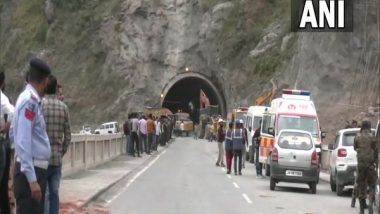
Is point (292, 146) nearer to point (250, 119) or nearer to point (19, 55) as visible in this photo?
point (250, 119)

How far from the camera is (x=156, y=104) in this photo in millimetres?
79438

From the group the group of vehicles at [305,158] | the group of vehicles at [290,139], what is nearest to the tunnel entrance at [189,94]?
the group of vehicles at [290,139]

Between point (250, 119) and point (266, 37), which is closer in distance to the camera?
point (250, 119)

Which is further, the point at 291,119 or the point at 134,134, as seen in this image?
the point at 134,134

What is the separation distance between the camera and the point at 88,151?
28.8 metres

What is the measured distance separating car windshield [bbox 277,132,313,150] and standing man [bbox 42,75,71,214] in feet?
44.5

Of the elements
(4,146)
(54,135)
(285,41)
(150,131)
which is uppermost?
(285,41)

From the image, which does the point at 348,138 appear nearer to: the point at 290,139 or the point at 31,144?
the point at 290,139

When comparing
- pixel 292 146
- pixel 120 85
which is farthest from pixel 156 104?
pixel 292 146

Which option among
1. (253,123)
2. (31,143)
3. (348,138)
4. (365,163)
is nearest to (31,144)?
(31,143)

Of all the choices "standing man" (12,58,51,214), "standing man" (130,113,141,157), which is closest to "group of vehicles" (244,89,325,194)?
"standing man" (130,113,141,157)

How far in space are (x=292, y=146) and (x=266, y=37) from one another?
49.6 m

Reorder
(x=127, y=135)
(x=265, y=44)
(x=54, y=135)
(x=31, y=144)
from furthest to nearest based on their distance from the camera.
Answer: (x=265, y=44), (x=127, y=135), (x=54, y=135), (x=31, y=144)

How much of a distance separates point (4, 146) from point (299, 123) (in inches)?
844
